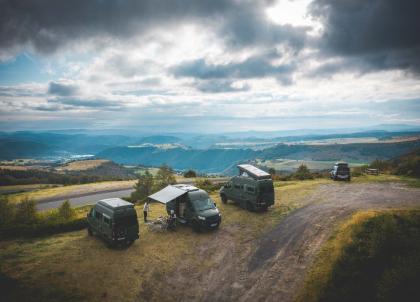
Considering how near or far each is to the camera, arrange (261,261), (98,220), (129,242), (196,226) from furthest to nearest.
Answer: (196,226) → (98,220) → (129,242) → (261,261)

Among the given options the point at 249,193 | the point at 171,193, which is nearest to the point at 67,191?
the point at 171,193

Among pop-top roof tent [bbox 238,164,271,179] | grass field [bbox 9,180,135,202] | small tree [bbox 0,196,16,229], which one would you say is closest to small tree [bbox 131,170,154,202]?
small tree [bbox 0,196,16,229]

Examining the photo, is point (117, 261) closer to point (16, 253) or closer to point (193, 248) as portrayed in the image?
point (193, 248)

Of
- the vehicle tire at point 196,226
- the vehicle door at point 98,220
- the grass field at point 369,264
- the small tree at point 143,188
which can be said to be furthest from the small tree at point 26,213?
the grass field at point 369,264

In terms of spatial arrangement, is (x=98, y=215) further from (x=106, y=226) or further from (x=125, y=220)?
(x=125, y=220)

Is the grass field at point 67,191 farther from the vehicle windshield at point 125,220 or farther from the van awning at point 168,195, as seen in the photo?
the vehicle windshield at point 125,220

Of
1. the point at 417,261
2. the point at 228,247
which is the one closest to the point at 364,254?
the point at 417,261

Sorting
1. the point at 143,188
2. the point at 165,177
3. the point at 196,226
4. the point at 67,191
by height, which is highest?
the point at 165,177
